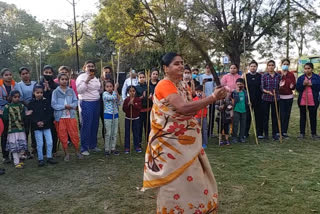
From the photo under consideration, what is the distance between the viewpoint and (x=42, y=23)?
52.9 meters

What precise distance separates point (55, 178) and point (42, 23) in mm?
54680

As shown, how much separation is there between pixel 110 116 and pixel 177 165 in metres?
3.97

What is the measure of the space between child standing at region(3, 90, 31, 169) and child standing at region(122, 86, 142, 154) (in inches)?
77.5

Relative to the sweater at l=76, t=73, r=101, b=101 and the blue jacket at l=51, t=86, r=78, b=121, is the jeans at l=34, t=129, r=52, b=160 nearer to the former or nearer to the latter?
the blue jacket at l=51, t=86, r=78, b=121

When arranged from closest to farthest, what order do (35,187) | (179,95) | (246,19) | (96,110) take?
(179,95) → (35,187) → (96,110) → (246,19)

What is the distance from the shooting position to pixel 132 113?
6.34 metres

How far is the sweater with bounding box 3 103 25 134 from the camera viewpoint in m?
5.46

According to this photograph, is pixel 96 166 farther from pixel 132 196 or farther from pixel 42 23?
pixel 42 23

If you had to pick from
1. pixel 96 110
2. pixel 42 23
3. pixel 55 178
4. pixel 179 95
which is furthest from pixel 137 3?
pixel 42 23

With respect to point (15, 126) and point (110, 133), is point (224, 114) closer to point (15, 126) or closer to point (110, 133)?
point (110, 133)

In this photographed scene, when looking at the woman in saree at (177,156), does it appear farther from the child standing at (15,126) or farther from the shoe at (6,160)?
the shoe at (6,160)

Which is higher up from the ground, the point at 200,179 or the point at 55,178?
the point at 200,179

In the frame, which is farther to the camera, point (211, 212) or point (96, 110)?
point (96, 110)

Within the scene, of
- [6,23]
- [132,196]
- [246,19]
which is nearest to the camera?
[132,196]
